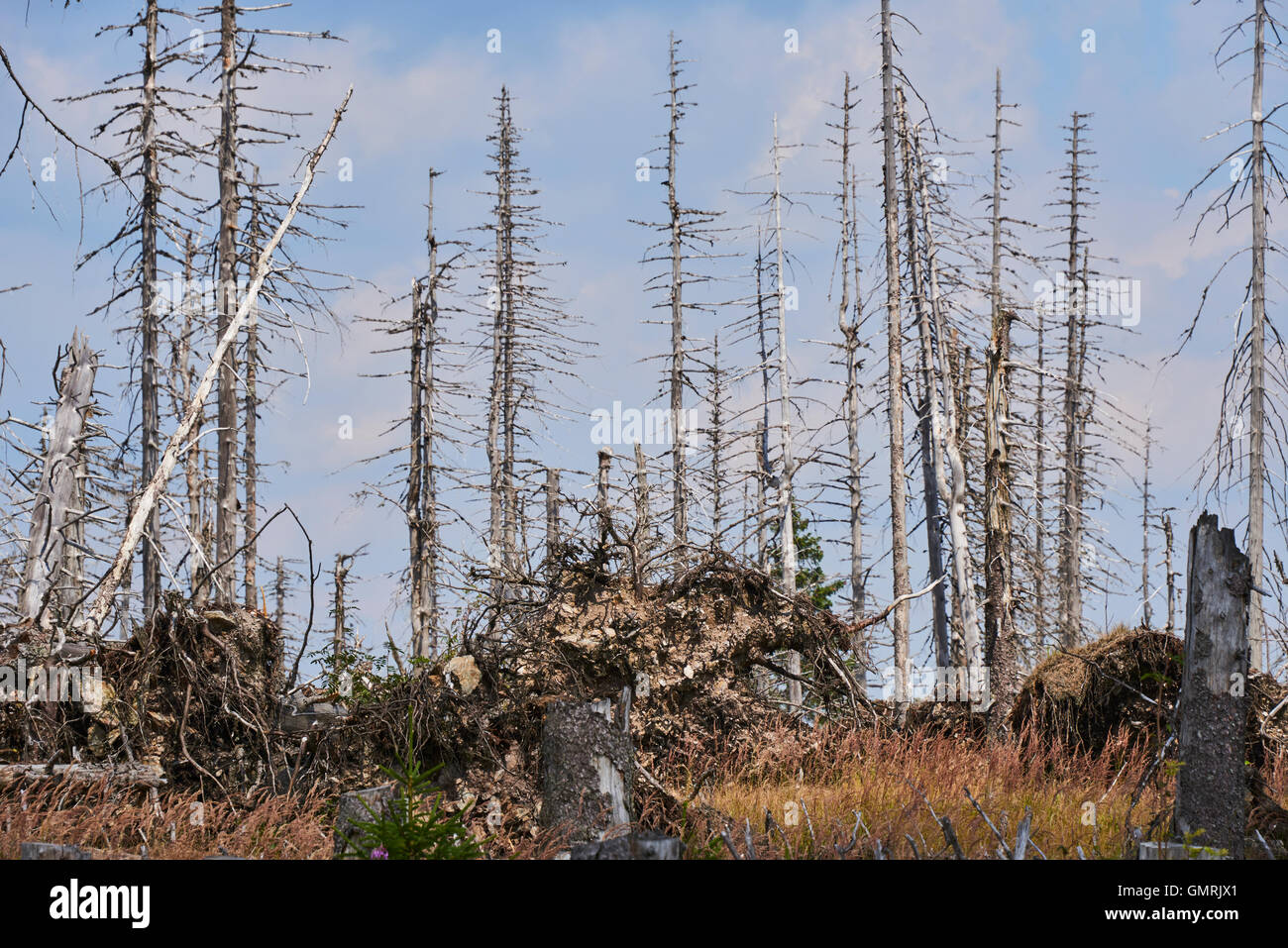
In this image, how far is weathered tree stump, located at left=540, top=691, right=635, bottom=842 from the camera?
6949 mm

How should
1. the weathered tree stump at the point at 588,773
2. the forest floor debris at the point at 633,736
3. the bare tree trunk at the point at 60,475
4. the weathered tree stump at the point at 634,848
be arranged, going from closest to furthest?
the weathered tree stump at the point at 634,848 → the weathered tree stump at the point at 588,773 → the forest floor debris at the point at 633,736 → the bare tree trunk at the point at 60,475

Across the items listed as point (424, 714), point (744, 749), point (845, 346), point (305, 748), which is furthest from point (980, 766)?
point (845, 346)

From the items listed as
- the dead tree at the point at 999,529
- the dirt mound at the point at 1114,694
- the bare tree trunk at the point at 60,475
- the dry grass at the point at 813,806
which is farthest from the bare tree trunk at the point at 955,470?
the bare tree trunk at the point at 60,475

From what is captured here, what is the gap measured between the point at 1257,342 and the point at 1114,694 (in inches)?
→ 290

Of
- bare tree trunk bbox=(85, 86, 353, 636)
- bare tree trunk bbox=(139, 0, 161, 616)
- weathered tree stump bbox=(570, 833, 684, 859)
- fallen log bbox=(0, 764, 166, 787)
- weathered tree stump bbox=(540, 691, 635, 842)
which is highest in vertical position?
bare tree trunk bbox=(139, 0, 161, 616)

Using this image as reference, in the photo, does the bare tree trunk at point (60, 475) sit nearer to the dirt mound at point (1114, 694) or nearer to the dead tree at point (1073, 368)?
the dirt mound at point (1114, 694)

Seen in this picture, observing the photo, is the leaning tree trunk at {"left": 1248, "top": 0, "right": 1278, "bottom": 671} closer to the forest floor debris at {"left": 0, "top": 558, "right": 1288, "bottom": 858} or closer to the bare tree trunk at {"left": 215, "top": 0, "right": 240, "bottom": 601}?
the forest floor debris at {"left": 0, "top": 558, "right": 1288, "bottom": 858}

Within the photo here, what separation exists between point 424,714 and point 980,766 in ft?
17.3

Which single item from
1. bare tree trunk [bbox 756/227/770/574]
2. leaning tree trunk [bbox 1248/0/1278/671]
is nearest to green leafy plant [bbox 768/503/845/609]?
bare tree trunk [bbox 756/227/770/574]

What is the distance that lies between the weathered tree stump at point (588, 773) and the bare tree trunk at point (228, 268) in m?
11.5

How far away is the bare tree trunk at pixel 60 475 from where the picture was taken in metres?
12.0

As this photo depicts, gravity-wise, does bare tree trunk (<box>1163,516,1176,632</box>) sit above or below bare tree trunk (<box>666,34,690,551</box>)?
below

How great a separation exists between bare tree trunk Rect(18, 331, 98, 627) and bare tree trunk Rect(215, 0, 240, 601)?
13.3 ft
